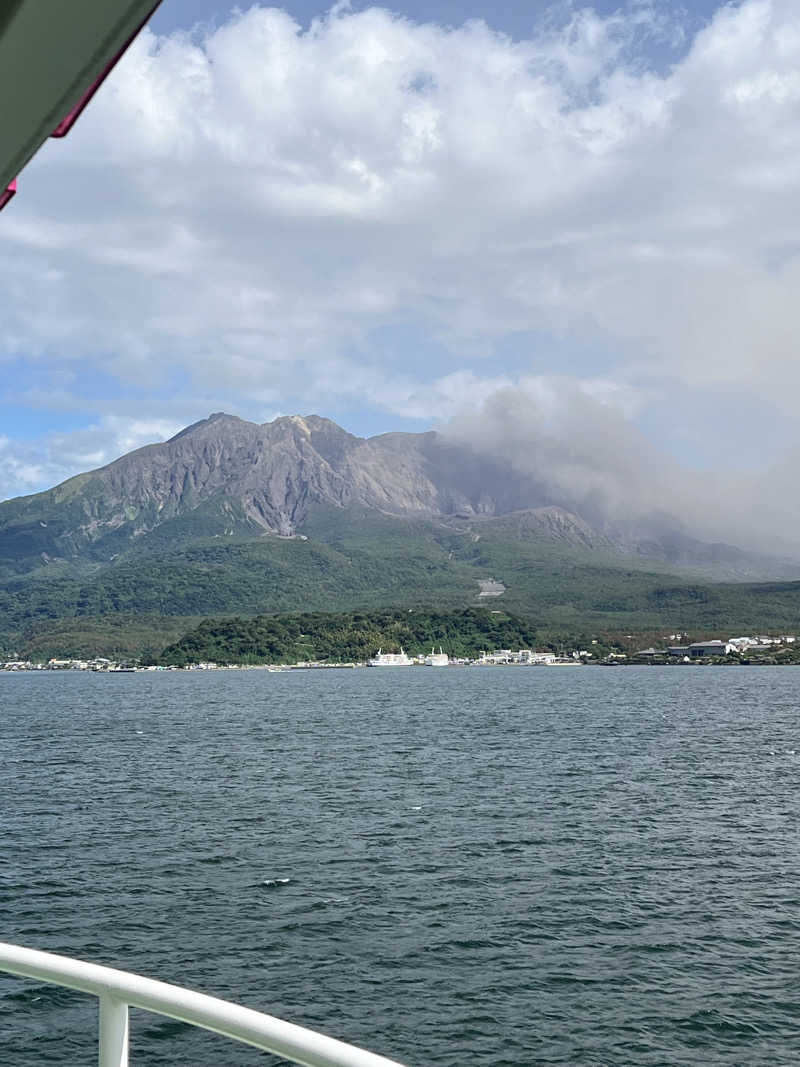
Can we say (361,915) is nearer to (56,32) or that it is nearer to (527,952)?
(527,952)

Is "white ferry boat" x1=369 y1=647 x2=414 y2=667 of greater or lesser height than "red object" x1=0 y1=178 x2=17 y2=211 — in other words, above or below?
below

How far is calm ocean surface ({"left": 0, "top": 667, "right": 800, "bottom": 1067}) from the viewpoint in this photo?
1488cm

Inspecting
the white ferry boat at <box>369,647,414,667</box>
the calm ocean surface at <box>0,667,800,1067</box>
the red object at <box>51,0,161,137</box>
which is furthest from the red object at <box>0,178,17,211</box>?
the white ferry boat at <box>369,647,414,667</box>

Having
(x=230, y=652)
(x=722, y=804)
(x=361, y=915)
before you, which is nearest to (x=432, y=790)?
(x=722, y=804)

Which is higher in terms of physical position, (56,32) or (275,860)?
(56,32)

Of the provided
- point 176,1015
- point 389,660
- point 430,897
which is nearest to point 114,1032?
point 176,1015

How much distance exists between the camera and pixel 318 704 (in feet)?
306

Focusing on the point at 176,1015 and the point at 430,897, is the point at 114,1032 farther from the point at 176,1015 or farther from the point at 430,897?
the point at 430,897

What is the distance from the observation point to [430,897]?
70.0ft

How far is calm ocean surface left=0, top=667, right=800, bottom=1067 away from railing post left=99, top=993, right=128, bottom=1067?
1245 centimetres

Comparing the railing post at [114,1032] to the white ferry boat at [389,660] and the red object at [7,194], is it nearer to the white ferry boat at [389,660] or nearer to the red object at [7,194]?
the red object at [7,194]

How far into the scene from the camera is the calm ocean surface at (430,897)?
1488 cm

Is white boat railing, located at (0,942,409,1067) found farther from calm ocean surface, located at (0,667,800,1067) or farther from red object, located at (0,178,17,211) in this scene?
calm ocean surface, located at (0,667,800,1067)

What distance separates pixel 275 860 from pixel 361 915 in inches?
219
